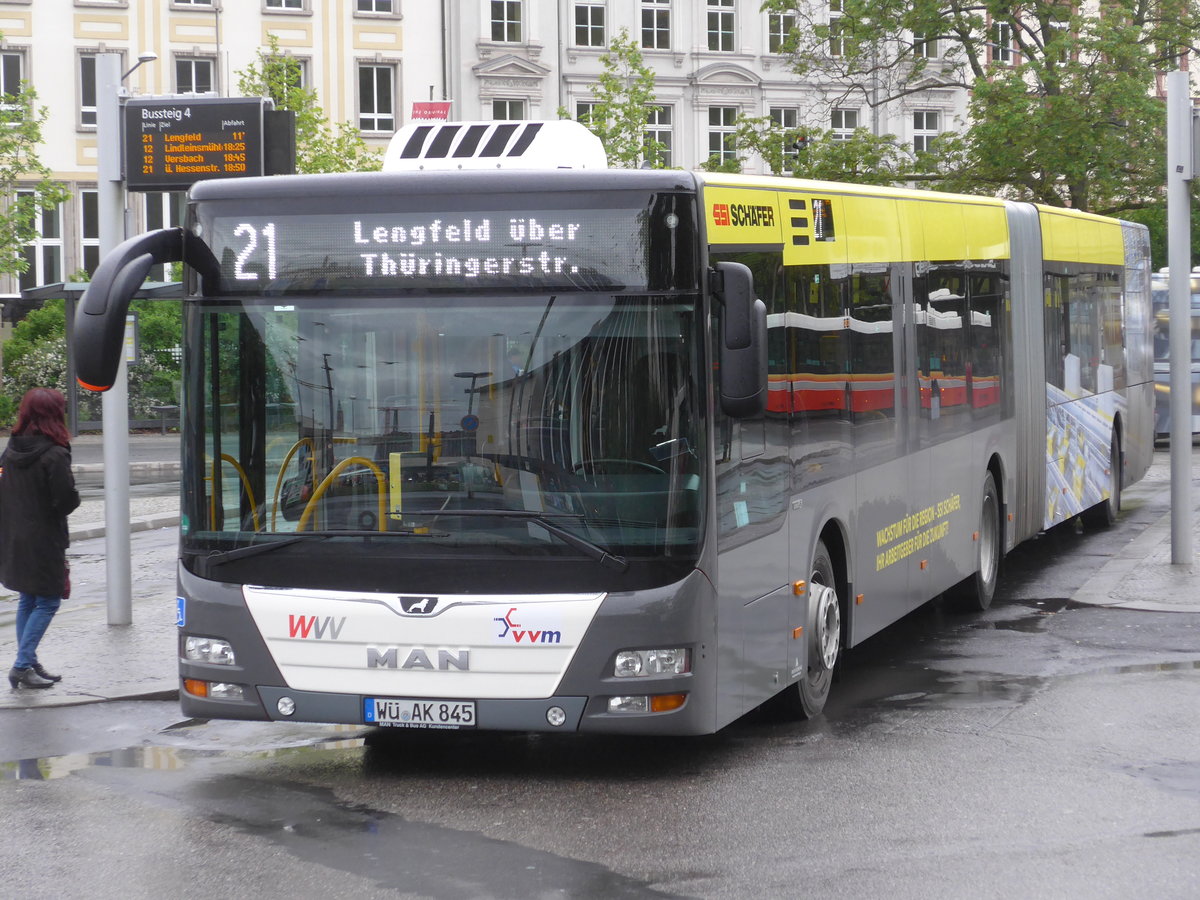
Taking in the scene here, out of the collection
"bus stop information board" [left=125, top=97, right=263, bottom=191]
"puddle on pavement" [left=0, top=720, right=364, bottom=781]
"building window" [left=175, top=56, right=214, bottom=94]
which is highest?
"building window" [left=175, top=56, right=214, bottom=94]

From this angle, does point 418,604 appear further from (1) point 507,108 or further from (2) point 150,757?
(1) point 507,108

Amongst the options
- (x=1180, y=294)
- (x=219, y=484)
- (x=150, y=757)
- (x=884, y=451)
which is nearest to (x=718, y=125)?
(x=1180, y=294)

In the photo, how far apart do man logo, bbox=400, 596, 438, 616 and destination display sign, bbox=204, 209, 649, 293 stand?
1.28 meters

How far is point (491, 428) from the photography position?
7391 mm

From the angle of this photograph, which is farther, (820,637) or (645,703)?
(820,637)

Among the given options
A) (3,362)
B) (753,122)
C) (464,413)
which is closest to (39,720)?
(464,413)

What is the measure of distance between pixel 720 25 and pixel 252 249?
52938 mm

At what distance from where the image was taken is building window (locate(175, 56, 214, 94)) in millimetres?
53125

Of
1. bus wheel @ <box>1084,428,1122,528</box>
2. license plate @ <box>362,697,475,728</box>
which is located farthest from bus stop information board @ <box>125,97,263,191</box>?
bus wheel @ <box>1084,428,1122,528</box>

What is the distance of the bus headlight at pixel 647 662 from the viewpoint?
7430mm

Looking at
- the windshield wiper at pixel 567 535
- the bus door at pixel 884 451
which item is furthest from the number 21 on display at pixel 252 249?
the bus door at pixel 884 451

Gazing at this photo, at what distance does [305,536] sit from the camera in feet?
25.0

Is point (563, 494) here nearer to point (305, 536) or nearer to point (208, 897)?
point (305, 536)

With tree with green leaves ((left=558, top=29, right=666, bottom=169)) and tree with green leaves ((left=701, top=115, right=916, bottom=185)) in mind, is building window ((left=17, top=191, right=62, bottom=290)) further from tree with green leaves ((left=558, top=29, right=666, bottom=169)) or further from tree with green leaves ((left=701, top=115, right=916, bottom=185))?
tree with green leaves ((left=701, top=115, right=916, bottom=185))
